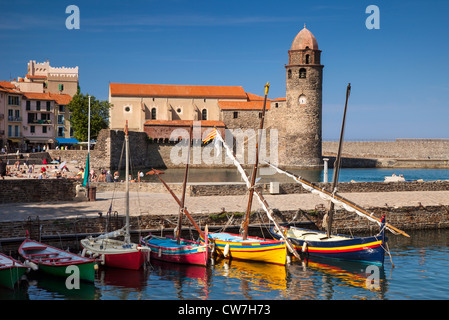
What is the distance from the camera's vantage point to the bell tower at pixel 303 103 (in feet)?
235

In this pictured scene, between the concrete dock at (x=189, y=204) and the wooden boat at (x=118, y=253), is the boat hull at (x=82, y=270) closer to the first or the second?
the wooden boat at (x=118, y=253)

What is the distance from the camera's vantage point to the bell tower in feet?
235

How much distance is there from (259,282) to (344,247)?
3899 mm

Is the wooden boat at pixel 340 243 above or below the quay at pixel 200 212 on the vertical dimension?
below

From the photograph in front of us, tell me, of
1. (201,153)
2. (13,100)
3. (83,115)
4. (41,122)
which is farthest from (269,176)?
(13,100)

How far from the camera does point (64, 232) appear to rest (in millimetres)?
18703

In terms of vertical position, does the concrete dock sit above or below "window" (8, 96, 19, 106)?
below

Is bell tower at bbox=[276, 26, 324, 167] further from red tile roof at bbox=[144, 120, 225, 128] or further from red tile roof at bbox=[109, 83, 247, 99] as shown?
red tile roof at bbox=[109, 83, 247, 99]

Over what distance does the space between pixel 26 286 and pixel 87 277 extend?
1.64 metres

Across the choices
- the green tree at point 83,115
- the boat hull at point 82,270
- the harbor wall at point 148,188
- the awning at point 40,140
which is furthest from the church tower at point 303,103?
the boat hull at point 82,270

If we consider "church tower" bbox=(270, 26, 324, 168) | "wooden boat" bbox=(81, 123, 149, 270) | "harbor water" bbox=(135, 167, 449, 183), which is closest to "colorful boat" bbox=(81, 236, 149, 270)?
"wooden boat" bbox=(81, 123, 149, 270)

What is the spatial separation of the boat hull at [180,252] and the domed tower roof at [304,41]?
5698 centimetres
